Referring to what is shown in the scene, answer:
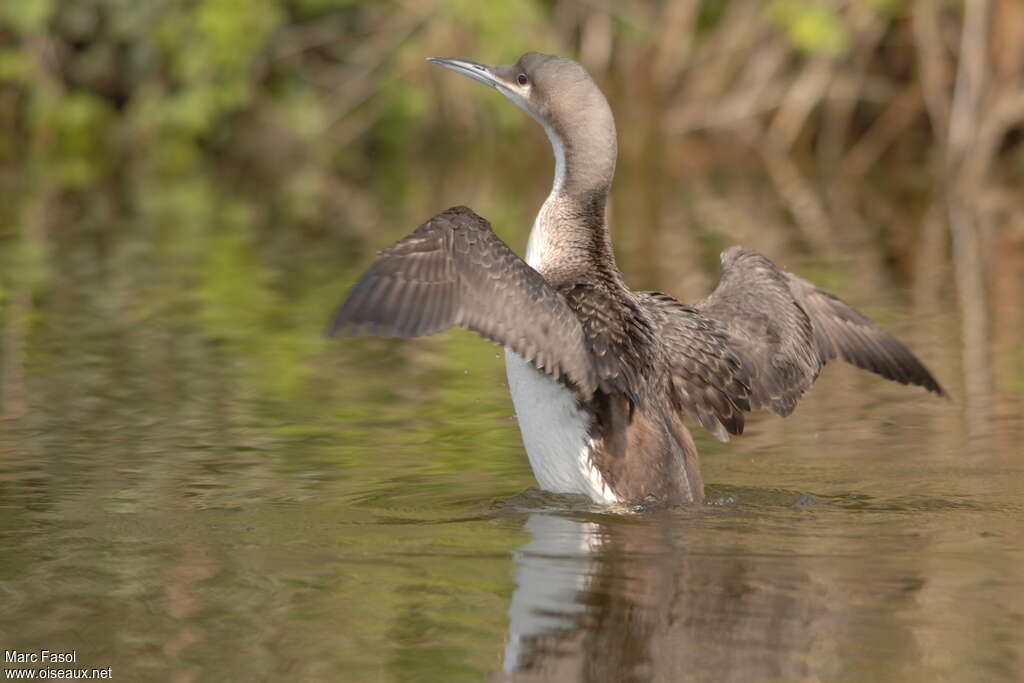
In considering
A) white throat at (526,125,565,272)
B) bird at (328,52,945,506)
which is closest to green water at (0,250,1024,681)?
bird at (328,52,945,506)

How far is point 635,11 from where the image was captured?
21.6 metres

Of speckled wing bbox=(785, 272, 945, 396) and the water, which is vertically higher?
speckled wing bbox=(785, 272, 945, 396)

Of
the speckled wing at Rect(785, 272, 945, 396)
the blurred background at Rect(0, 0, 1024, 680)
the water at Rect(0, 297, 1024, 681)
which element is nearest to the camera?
the water at Rect(0, 297, 1024, 681)

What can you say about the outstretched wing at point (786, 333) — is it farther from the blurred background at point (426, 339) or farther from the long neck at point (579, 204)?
the long neck at point (579, 204)

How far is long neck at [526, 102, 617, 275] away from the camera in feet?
21.1

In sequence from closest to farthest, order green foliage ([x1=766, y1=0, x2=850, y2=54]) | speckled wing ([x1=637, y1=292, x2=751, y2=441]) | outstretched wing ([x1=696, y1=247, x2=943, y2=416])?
speckled wing ([x1=637, y1=292, x2=751, y2=441]) < outstretched wing ([x1=696, y1=247, x2=943, y2=416]) < green foliage ([x1=766, y1=0, x2=850, y2=54])

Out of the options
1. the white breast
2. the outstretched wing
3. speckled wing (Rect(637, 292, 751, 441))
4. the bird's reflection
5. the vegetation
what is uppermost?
the vegetation

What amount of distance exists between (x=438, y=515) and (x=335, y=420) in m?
1.82

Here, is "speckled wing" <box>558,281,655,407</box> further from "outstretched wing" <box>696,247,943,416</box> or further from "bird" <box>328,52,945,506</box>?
"outstretched wing" <box>696,247,943,416</box>

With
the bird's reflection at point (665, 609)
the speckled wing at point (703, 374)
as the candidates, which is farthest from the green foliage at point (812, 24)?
the bird's reflection at point (665, 609)

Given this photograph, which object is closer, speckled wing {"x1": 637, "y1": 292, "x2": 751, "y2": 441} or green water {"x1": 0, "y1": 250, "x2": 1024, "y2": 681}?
green water {"x1": 0, "y1": 250, "x2": 1024, "y2": 681}

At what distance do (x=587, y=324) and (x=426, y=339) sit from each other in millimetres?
4210

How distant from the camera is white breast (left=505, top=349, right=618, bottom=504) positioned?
605cm

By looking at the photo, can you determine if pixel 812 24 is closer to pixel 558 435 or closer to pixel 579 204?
pixel 579 204
